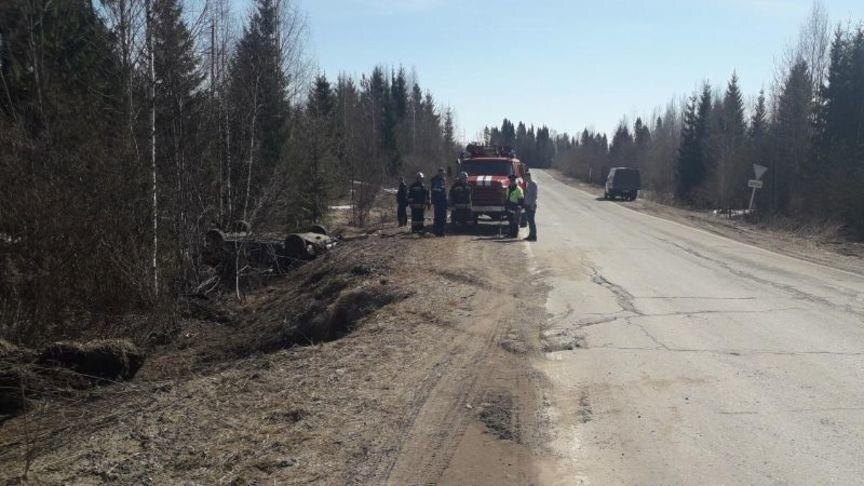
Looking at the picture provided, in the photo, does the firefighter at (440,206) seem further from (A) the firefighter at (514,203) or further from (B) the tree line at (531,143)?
(B) the tree line at (531,143)

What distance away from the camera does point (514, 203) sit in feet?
62.5

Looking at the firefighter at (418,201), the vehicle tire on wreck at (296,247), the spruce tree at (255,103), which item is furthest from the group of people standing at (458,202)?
the spruce tree at (255,103)

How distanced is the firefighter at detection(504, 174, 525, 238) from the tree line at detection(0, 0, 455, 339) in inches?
245

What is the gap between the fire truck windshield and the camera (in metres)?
21.6

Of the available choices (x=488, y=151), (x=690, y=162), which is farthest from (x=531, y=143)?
(x=488, y=151)

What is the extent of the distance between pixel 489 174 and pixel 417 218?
326 centimetres

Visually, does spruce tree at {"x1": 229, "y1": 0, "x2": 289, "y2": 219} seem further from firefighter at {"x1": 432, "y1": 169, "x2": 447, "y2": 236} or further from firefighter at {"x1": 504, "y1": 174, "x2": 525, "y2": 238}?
firefighter at {"x1": 504, "y1": 174, "x2": 525, "y2": 238}

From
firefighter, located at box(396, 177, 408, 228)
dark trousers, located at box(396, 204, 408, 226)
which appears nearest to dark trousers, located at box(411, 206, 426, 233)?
firefighter, located at box(396, 177, 408, 228)

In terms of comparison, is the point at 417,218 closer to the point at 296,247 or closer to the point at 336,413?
the point at 296,247

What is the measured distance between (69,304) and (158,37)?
647 centimetres

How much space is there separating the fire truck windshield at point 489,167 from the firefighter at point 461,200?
953 millimetres

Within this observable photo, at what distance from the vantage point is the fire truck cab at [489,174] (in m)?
20.4

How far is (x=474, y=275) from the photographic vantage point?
1256cm

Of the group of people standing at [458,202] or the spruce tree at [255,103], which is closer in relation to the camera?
the spruce tree at [255,103]
